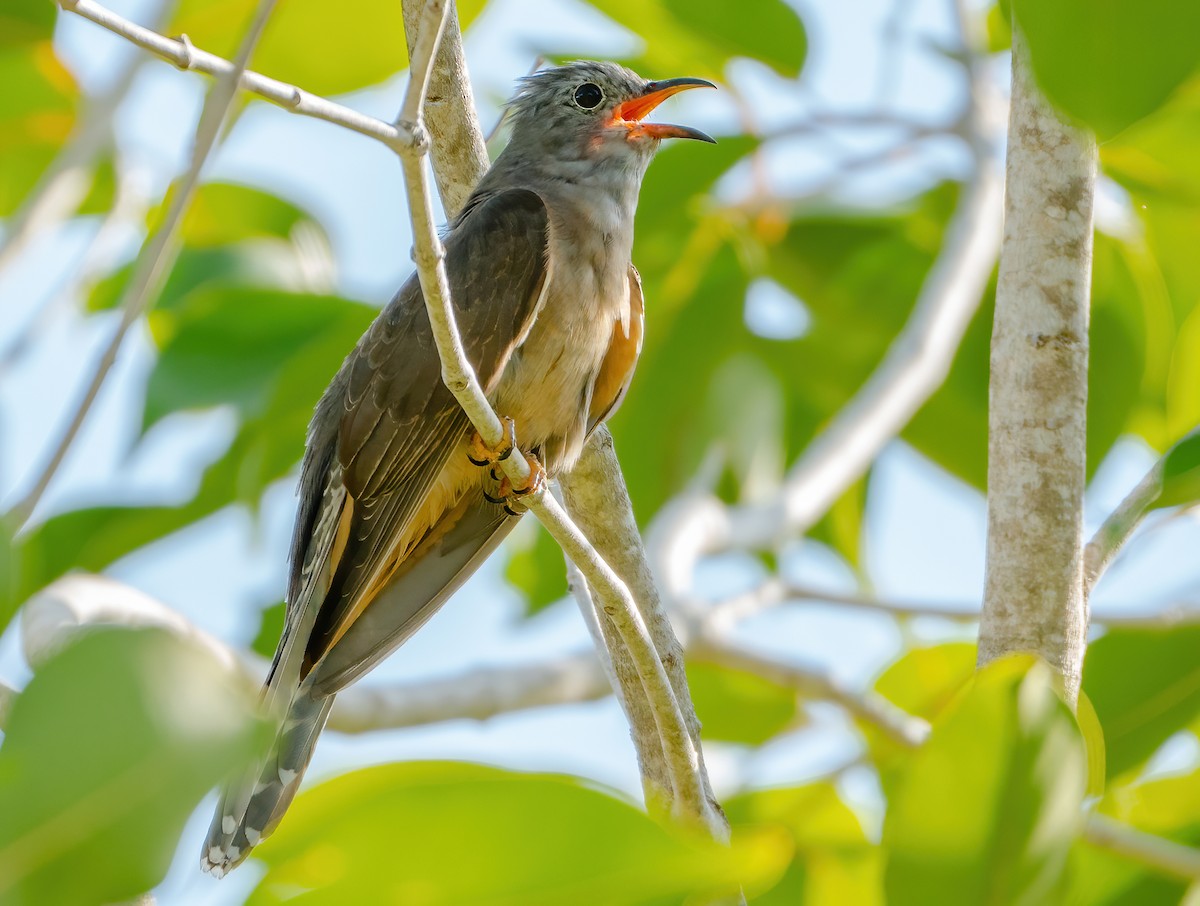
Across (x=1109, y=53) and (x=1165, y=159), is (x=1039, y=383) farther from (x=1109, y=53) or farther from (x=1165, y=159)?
(x=1165, y=159)

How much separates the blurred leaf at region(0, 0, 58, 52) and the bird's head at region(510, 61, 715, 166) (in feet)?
5.14

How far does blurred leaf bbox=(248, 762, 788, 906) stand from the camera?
5.34ft

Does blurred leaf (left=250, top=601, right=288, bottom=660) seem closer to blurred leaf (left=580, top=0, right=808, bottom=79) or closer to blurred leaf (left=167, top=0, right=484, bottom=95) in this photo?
blurred leaf (left=167, top=0, right=484, bottom=95)

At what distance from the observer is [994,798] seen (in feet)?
6.82

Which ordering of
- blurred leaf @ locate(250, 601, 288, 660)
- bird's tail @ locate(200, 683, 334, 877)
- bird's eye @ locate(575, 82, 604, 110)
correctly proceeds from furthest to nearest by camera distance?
blurred leaf @ locate(250, 601, 288, 660) < bird's eye @ locate(575, 82, 604, 110) < bird's tail @ locate(200, 683, 334, 877)

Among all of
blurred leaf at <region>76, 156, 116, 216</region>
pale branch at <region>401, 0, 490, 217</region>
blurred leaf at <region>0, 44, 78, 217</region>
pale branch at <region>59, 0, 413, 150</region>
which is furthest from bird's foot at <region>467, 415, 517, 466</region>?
blurred leaf at <region>76, 156, 116, 216</region>

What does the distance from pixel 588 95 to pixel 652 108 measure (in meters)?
0.24

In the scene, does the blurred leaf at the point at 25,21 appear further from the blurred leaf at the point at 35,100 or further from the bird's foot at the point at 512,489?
the bird's foot at the point at 512,489

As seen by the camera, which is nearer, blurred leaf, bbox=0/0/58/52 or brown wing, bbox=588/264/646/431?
brown wing, bbox=588/264/646/431

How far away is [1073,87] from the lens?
2.40m

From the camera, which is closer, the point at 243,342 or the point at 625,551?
the point at 625,551

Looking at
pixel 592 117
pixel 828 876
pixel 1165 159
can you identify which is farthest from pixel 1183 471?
pixel 592 117

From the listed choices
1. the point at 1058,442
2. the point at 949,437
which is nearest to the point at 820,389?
the point at 949,437

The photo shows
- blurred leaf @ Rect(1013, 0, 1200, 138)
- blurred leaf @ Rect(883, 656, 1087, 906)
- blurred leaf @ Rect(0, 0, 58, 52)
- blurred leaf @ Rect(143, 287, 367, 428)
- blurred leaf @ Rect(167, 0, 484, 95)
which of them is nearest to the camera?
blurred leaf @ Rect(883, 656, 1087, 906)
